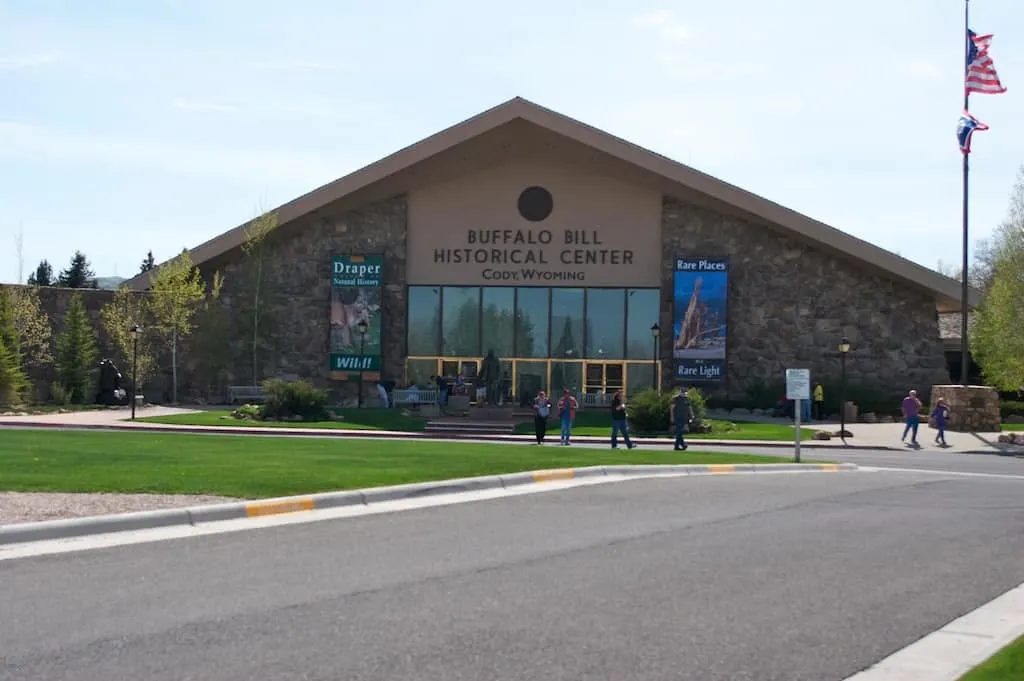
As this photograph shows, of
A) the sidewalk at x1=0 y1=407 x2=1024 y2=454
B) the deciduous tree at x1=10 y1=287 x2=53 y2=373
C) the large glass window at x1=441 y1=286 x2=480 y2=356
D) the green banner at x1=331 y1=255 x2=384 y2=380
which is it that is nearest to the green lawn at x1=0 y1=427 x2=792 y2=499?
the sidewalk at x1=0 y1=407 x2=1024 y2=454

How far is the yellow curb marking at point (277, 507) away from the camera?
12.6m

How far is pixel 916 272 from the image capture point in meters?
43.3

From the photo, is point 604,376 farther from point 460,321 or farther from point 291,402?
point 291,402

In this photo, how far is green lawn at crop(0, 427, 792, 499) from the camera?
14.0 m

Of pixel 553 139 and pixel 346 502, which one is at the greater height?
pixel 553 139

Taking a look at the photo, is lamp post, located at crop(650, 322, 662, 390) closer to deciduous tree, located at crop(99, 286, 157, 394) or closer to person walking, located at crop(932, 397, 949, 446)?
person walking, located at crop(932, 397, 949, 446)

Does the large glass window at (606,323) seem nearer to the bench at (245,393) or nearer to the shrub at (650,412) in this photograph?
the shrub at (650,412)

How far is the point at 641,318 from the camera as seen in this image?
47344 millimetres

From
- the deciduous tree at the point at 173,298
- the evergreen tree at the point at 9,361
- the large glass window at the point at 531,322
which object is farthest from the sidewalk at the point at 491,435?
the large glass window at the point at 531,322

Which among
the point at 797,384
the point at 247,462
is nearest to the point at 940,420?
the point at 797,384

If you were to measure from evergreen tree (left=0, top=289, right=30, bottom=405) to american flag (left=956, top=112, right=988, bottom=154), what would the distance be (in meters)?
32.4

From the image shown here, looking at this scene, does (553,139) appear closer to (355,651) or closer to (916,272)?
(916,272)

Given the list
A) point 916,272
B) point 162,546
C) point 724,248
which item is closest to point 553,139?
point 724,248

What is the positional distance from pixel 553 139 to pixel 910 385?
1705 cm
